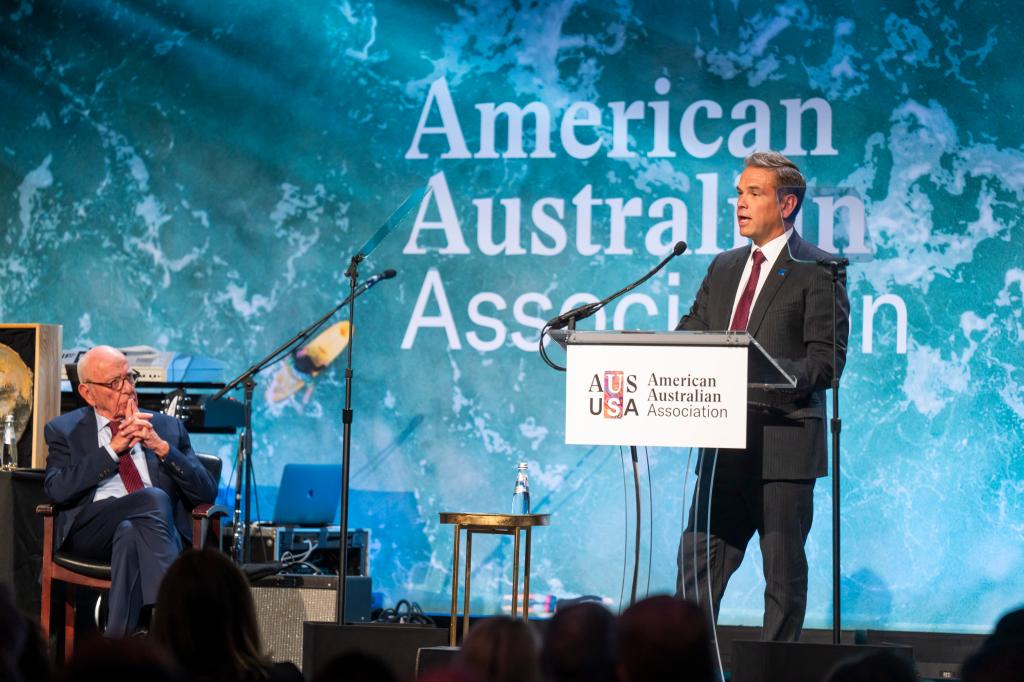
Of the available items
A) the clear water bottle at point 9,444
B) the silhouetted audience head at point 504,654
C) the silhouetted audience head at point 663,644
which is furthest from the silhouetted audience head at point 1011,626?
the clear water bottle at point 9,444

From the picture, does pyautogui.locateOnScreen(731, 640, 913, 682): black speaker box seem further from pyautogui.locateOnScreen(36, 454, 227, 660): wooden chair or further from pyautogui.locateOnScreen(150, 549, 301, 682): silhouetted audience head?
pyautogui.locateOnScreen(36, 454, 227, 660): wooden chair

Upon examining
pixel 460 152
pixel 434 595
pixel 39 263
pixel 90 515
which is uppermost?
pixel 460 152

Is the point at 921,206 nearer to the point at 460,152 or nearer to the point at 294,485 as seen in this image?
the point at 460,152

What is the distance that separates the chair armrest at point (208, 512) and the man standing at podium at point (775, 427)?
1971 mm

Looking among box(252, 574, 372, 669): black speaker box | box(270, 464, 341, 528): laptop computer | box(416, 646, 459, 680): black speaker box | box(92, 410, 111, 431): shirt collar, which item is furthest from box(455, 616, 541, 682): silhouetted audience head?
box(270, 464, 341, 528): laptop computer

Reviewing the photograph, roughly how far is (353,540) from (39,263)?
2581mm

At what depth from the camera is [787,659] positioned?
12.8 ft

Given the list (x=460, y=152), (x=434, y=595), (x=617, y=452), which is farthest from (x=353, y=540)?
(x=460, y=152)

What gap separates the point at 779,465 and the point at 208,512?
2.33 m

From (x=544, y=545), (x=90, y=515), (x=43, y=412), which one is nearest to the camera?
(x=90, y=515)

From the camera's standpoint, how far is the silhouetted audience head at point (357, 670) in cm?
189

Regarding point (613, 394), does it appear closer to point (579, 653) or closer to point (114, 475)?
point (579, 653)

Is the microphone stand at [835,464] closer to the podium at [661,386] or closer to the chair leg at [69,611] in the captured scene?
the podium at [661,386]

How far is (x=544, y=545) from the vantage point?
273 inches
